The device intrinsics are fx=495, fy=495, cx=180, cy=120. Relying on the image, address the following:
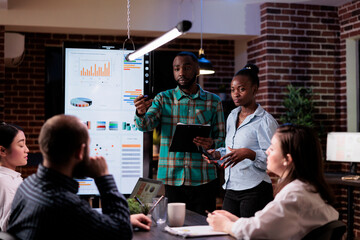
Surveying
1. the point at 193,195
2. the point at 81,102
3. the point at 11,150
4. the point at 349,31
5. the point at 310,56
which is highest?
the point at 349,31

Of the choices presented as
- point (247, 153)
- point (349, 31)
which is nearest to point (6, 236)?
point (247, 153)

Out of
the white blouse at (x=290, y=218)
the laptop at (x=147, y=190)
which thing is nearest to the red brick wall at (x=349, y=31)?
the laptop at (x=147, y=190)

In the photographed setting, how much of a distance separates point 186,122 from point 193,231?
1.48 m

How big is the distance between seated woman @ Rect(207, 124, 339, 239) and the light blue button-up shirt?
92cm

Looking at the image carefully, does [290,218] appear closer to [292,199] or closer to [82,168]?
[292,199]

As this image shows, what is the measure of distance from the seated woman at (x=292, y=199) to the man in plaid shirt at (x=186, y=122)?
120 cm

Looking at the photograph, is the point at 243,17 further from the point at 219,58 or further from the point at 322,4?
the point at 219,58

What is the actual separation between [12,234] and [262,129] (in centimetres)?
182

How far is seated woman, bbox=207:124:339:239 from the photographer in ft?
6.03

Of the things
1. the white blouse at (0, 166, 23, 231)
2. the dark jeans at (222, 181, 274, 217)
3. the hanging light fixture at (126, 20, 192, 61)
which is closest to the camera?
the white blouse at (0, 166, 23, 231)

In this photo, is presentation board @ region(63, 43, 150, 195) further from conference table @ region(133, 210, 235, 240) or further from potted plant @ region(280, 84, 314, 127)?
potted plant @ region(280, 84, 314, 127)

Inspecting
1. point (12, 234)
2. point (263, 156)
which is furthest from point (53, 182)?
point (263, 156)

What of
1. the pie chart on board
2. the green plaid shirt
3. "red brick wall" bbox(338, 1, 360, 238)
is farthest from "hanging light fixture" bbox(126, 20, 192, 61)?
"red brick wall" bbox(338, 1, 360, 238)

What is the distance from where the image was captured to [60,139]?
5.43 feet
